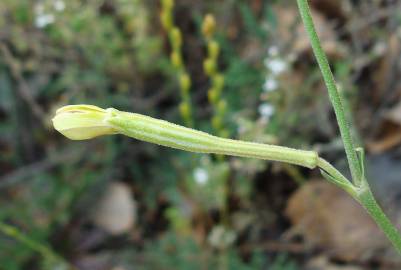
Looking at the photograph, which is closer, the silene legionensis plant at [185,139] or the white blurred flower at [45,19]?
the silene legionensis plant at [185,139]

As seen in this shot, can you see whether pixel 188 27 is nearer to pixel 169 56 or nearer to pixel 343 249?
pixel 169 56

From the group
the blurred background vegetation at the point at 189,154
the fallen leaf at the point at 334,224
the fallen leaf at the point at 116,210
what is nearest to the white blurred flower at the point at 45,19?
the blurred background vegetation at the point at 189,154

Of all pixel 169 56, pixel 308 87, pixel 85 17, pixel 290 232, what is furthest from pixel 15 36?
pixel 290 232

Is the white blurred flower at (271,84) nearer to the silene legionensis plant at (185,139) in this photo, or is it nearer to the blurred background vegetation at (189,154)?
the blurred background vegetation at (189,154)

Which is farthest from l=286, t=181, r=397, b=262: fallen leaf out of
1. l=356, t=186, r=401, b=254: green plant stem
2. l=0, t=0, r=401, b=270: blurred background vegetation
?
l=356, t=186, r=401, b=254: green plant stem

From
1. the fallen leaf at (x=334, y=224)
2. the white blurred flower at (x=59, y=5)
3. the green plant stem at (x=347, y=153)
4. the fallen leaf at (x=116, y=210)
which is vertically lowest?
the green plant stem at (x=347, y=153)

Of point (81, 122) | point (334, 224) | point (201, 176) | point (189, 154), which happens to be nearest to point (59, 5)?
point (189, 154)

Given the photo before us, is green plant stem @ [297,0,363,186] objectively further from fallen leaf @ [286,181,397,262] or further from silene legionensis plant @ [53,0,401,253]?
fallen leaf @ [286,181,397,262]
